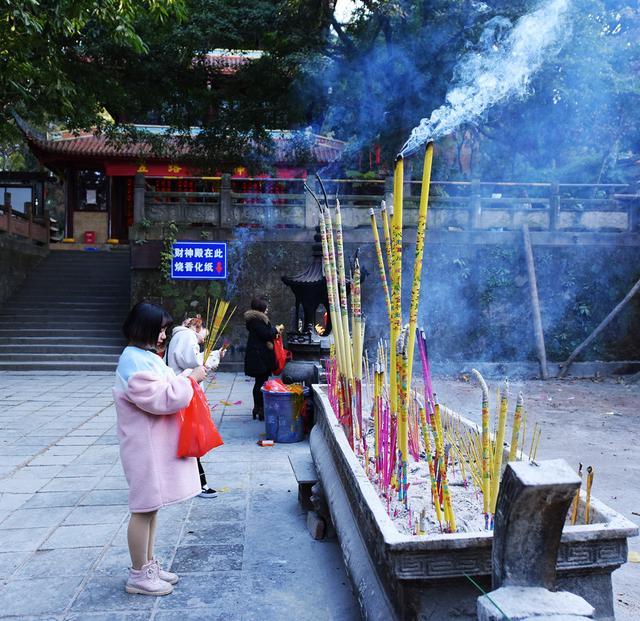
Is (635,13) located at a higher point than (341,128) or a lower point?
higher

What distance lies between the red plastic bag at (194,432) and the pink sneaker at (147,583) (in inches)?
22.2

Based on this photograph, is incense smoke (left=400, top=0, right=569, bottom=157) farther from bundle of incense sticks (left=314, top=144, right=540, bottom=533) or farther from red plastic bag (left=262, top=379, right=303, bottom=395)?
bundle of incense sticks (left=314, top=144, right=540, bottom=533)


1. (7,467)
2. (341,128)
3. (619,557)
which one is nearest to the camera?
(619,557)

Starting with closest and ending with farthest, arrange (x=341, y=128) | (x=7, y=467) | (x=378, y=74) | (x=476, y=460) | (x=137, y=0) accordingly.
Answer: (x=476, y=460)
(x=7, y=467)
(x=137, y=0)
(x=378, y=74)
(x=341, y=128)

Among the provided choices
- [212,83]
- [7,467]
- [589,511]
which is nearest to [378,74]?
[212,83]

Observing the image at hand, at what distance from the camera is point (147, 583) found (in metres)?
2.71

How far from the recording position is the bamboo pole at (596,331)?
33.8ft

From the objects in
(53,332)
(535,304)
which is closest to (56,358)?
(53,332)

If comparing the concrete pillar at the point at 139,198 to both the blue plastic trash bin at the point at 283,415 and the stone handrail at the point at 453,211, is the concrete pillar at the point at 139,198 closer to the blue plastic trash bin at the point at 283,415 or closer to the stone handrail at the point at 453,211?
the stone handrail at the point at 453,211

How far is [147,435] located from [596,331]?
9.57 metres

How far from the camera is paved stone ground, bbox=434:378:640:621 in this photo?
3.29 meters

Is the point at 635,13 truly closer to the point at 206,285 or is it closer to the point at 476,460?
the point at 206,285

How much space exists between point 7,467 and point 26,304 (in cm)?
960

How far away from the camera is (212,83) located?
12133 millimetres
